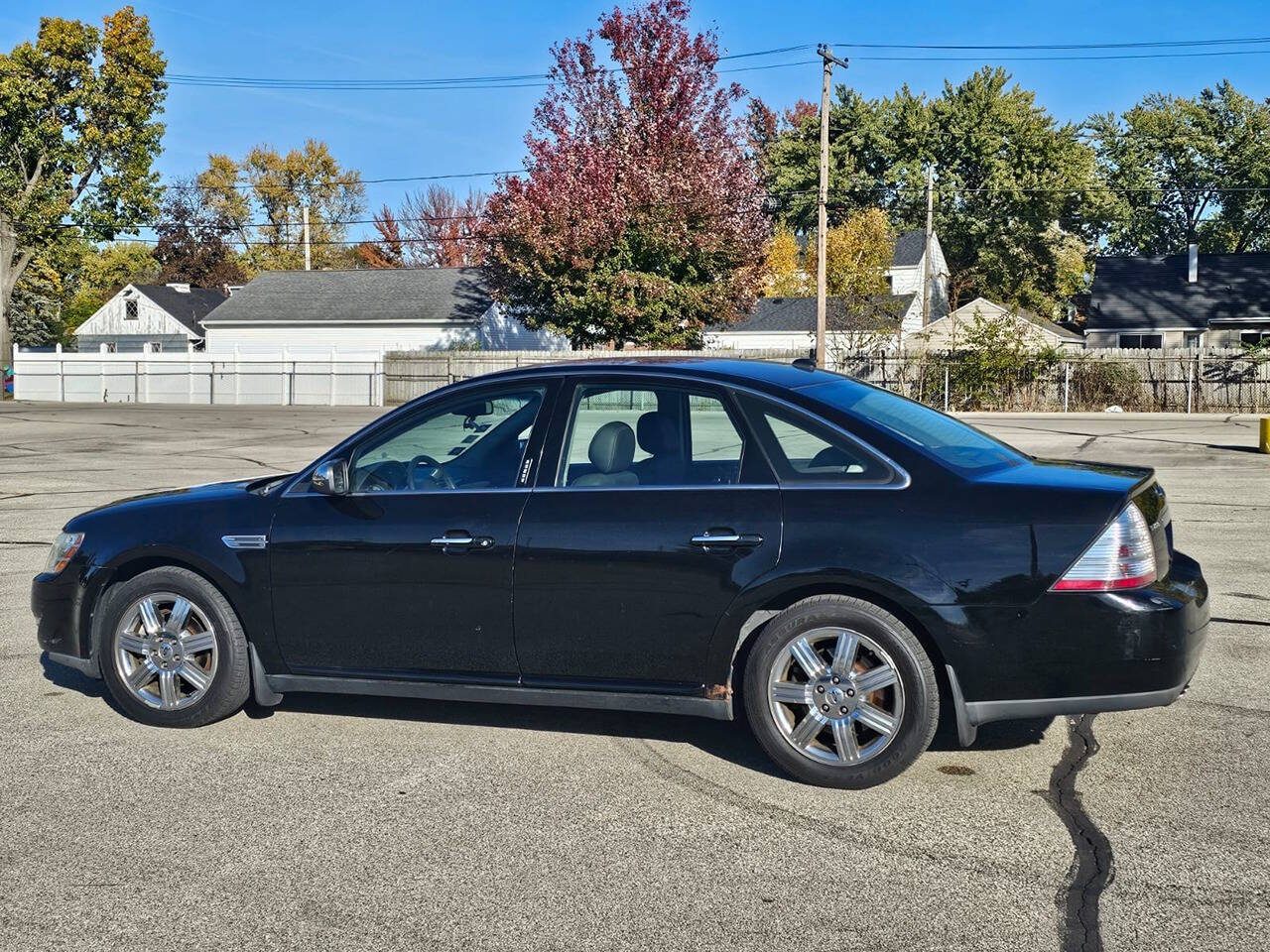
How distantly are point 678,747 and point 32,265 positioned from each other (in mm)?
59666

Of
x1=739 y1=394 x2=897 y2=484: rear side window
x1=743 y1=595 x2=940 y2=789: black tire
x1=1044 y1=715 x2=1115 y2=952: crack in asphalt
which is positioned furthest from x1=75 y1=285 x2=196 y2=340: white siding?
x1=1044 y1=715 x2=1115 y2=952: crack in asphalt

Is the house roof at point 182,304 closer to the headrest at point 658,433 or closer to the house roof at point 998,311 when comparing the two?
the house roof at point 998,311

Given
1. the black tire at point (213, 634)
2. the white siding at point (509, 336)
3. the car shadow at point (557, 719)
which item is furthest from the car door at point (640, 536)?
the white siding at point (509, 336)

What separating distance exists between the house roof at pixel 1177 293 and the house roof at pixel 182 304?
4272 cm

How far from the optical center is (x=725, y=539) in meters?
5.10

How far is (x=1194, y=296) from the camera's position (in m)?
57.0

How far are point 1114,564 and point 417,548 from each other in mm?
2727

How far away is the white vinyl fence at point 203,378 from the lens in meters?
50.6

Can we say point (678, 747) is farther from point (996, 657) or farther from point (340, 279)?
point (340, 279)

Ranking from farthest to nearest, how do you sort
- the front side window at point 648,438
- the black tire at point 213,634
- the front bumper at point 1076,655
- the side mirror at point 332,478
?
the black tire at point 213,634, the side mirror at point 332,478, the front side window at point 648,438, the front bumper at point 1076,655

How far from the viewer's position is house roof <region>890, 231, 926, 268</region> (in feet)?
232

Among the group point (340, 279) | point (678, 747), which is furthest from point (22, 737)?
point (340, 279)

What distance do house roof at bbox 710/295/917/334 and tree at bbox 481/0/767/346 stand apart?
376cm

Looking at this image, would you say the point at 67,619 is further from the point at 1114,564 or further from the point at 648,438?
the point at 1114,564
